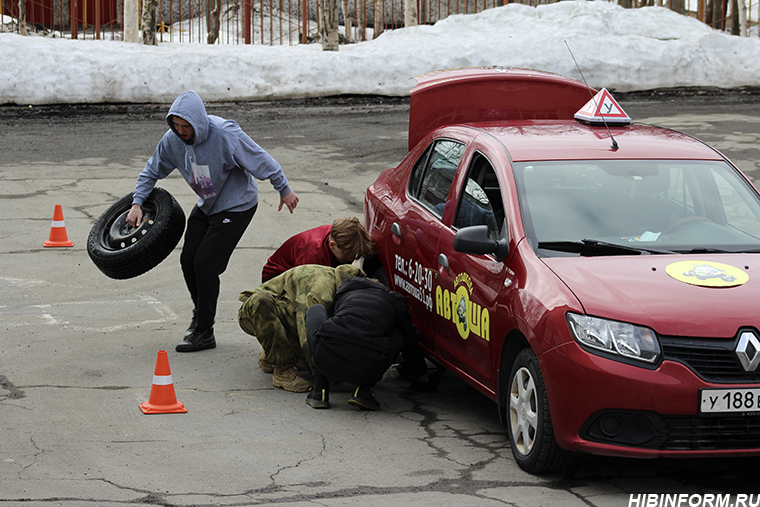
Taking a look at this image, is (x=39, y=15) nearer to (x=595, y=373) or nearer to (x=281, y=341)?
(x=281, y=341)

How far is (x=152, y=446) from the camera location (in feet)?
15.5

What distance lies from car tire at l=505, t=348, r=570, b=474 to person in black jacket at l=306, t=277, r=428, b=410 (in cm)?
93

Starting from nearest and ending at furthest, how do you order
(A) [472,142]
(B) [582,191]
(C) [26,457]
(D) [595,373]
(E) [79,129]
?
(D) [595,373], (C) [26,457], (B) [582,191], (A) [472,142], (E) [79,129]

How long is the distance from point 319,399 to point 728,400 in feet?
8.14

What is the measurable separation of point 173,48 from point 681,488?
20.7m

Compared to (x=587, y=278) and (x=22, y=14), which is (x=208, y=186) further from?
(x=22, y=14)

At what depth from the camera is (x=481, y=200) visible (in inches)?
208

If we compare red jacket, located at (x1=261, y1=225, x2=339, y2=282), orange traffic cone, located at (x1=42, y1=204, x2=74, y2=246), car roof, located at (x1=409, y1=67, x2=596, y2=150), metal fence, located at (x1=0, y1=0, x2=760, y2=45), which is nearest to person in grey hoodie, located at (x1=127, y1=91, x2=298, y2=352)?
red jacket, located at (x1=261, y1=225, x2=339, y2=282)

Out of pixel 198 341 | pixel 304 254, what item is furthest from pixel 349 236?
pixel 198 341

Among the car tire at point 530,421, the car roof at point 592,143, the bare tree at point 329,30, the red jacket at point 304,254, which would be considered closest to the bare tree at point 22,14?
the bare tree at point 329,30

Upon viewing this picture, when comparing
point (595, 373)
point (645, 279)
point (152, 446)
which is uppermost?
point (645, 279)

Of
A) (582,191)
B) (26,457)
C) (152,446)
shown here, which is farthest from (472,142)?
(26,457)

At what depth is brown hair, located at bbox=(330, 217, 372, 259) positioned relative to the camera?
604 centimetres

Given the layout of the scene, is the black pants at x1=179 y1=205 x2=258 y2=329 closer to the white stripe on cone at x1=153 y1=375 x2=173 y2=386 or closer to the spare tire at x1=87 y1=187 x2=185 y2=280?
the spare tire at x1=87 y1=187 x2=185 y2=280
